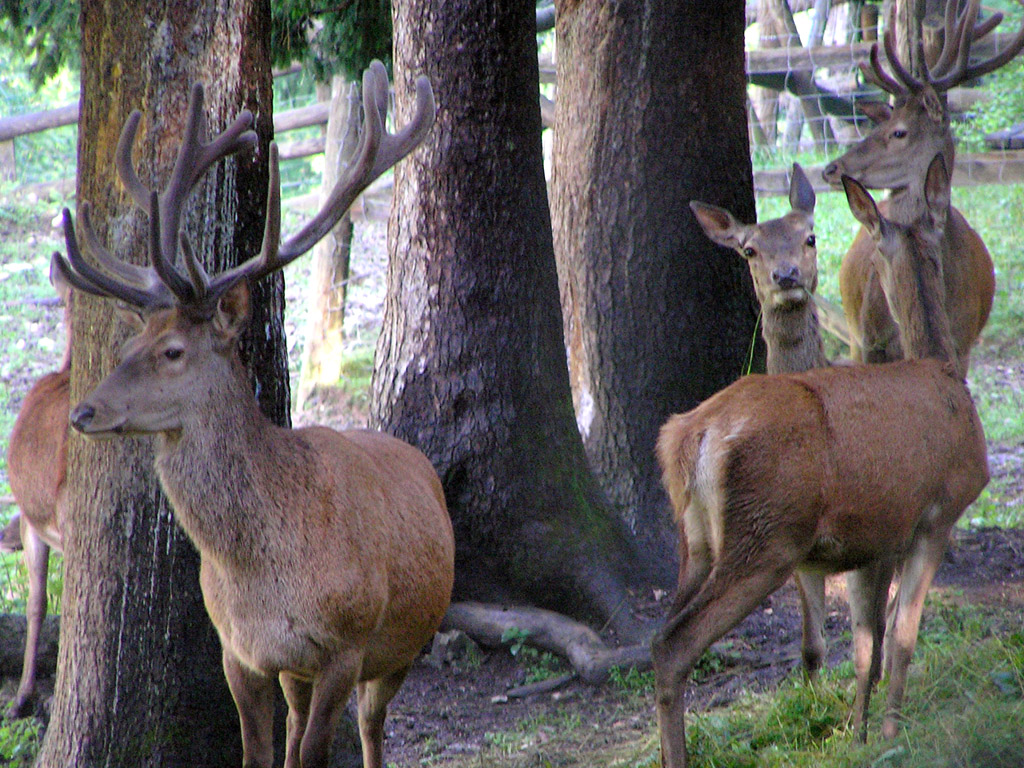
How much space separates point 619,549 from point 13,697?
10.3ft

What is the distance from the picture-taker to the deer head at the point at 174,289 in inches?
155

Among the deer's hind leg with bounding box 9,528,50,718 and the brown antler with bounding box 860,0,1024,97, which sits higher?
the brown antler with bounding box 860,0,1024,97

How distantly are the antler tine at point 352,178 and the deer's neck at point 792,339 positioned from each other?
2.15 m

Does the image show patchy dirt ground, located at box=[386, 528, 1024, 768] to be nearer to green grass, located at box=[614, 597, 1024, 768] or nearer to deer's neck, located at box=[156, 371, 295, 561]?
green grass, located at box=[614, 597, 1024, 768]

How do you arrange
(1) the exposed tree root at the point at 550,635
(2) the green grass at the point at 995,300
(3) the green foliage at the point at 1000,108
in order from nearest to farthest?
(1) the exposed tree root at the point at 550,635
(2) the green grass at the point at 995,300
(3) the green foliage at the point at 1000,108

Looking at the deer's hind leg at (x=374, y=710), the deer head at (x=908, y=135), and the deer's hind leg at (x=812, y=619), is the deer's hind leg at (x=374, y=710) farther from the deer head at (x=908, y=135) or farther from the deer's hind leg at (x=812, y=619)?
the deer head at (x=908, y=135)

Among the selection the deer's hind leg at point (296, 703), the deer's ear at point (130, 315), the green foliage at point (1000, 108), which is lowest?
the deer's hind leg at point (296, 703)

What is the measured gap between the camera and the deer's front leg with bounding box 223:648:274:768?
4.18 metres

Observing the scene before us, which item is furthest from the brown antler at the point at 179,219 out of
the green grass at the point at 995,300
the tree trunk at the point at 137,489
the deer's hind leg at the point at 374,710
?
the green grass at the point at 995,300

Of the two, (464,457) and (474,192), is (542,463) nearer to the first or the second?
(464,457)

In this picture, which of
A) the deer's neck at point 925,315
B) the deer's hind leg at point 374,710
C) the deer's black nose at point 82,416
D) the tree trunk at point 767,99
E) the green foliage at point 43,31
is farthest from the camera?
the tree trunk at point 767,99

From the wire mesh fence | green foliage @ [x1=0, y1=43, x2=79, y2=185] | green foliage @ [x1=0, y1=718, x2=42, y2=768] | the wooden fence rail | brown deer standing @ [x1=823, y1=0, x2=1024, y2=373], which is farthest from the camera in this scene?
green foliage @ [x1=0, y1=43, x2=79, y2=185]

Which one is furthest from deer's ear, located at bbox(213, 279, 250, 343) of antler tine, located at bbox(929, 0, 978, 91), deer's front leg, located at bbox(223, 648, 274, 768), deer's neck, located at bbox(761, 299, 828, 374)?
antler tine, located at bbox(929, 0, 978, 91)

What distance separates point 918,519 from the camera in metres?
4.72
